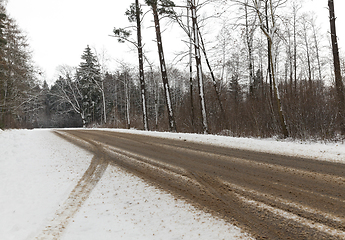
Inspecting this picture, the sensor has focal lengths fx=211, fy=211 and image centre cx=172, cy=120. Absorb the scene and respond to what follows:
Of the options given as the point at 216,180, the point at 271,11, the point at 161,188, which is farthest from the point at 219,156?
the point at 271,11

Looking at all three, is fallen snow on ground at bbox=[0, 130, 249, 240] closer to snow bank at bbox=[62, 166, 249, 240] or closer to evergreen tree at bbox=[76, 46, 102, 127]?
snow bank at bbox=[62, 166, 249, 240]

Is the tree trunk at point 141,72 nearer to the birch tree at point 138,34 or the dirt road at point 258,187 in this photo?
the birch tree at point 138,34

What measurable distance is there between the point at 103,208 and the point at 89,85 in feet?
130

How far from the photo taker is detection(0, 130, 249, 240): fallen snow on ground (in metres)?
2.76

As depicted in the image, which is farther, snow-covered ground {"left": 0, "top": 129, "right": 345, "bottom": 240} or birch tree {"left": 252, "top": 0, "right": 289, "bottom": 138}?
birch tree {"left": 252, "top": 0, "right": 289, "bottom": 138}

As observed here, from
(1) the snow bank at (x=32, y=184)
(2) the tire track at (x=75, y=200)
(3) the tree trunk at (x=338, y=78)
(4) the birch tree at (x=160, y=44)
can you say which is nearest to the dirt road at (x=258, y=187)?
(2) the tire track at (x=75, y=200)

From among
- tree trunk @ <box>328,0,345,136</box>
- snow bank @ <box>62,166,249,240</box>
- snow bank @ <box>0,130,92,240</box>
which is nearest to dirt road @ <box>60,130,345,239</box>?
snow bank @ <box>62,166,249,240</box>

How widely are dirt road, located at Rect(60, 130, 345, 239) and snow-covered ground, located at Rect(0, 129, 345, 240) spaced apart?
0.33m

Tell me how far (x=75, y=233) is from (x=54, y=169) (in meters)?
3.64

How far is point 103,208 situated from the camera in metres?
3.54

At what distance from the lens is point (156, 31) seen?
1673 centimetres

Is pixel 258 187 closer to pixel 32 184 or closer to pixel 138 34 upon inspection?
pixel 32 184

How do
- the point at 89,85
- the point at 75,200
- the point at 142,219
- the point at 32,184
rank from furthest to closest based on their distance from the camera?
1. the point at 89,85
2. the point at 32,184
3. the point at 75,200
4. the point at 142,219

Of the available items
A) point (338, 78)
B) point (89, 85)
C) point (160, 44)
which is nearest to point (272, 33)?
point (338, 78)
